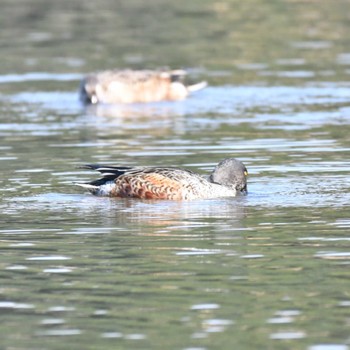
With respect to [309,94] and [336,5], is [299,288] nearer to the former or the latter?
[309,94]

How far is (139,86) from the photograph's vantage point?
2470 cm

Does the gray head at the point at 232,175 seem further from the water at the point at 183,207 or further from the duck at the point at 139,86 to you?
the duck at the point at 139,86

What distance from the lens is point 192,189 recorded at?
1423 centimetres

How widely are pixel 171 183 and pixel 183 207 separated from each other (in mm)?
379

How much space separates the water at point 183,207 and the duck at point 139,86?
34 centimetres

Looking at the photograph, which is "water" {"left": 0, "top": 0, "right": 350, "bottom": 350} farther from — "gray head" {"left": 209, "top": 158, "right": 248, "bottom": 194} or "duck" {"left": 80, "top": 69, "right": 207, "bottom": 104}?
"duck" {"left": 80, "top": 69, "right": 207, "bottom": 104}

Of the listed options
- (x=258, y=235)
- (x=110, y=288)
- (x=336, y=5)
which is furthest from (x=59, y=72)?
(x=110, y=288)

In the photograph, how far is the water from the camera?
30.6ft

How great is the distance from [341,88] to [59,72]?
6084 millimetres

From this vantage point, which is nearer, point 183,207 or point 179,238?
point 179,238

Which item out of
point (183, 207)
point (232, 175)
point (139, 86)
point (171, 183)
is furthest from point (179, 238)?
point (139, 86)

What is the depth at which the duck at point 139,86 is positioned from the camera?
79.6 feet

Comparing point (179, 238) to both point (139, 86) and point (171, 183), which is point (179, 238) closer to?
point (171, 183)

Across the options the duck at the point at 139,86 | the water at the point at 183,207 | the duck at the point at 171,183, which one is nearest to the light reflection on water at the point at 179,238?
the water at the point at 183,207
